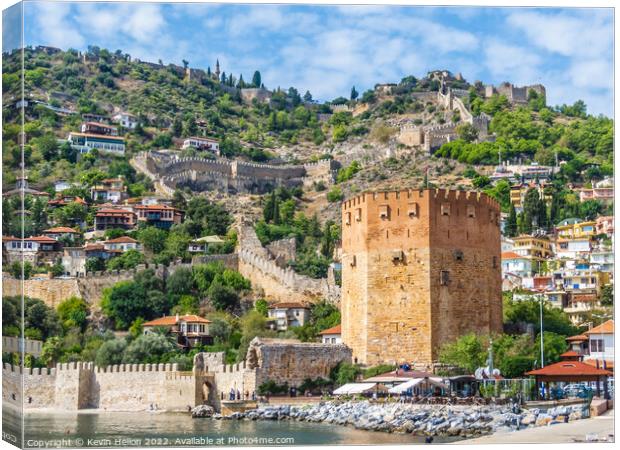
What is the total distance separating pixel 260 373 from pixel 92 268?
70.1ft

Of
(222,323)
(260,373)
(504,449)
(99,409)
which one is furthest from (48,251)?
(504,449)

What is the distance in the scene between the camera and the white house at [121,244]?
2087 inches

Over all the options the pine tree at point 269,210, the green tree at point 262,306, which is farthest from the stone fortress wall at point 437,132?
the green tree at point 262,306

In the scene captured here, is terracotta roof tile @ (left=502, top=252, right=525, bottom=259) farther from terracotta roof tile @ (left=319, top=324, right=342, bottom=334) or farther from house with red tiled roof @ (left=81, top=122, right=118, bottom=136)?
house with red tiled roof @ (left=81, top=122, right=118, bottom=136)

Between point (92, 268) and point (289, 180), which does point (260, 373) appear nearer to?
point (92, 268)

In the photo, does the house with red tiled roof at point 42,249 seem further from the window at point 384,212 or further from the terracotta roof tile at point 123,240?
the window at point 384,212

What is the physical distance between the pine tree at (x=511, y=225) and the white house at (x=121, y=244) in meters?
15.2

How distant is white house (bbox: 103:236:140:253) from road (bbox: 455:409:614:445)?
106 ft

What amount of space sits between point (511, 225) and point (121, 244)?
52.5 feet

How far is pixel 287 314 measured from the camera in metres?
44.2

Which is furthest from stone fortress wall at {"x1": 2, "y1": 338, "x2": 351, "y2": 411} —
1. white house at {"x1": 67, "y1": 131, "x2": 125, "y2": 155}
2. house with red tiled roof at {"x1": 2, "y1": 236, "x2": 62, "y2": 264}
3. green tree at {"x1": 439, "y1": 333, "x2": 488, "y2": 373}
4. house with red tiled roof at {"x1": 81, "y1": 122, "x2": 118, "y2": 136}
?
house with red tiled roof at {"x1": 81, "y1": 122, "x2": 118, "y2": 136}

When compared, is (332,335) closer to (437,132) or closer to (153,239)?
(153,239)

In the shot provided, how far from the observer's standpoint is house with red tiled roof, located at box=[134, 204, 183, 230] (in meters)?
57.7

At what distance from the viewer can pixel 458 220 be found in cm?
3097
